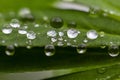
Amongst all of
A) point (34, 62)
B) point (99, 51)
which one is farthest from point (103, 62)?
point (34, 62)

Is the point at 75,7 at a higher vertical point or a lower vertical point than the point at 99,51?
higher

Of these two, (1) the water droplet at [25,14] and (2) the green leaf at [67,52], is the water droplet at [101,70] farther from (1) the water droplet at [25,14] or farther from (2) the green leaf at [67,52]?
(1) the water droplet at [25,14]

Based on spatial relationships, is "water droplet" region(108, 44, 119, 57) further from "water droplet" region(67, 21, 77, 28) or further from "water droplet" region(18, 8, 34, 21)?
"water droplet" region(18, 8, 34, 21)

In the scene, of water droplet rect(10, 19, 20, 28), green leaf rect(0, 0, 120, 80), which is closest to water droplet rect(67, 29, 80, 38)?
green leaf rect(0, 0, 120, 80)

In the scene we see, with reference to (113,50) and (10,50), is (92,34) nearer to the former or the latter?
(113,50)

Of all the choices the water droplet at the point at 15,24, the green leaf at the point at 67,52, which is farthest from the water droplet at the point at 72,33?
the water droplet at the point at 15,24

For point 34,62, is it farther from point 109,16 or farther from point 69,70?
point 109,16
